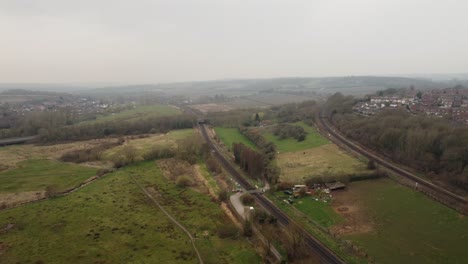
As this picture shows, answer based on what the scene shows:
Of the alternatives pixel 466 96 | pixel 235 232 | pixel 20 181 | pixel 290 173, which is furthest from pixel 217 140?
pixel 466 96

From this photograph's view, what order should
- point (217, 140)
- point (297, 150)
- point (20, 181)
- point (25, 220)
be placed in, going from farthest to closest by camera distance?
point (217, 140) < point (297, 150) < point (20, 181) < point (25, 220)

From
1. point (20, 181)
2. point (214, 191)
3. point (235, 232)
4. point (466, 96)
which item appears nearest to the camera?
point (235, 232)

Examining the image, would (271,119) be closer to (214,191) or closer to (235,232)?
(214,191)

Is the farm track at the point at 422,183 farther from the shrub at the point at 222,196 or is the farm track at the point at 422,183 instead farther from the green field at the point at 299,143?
the shrub at the point at 222,196

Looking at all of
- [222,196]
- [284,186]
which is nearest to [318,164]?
[284,186]

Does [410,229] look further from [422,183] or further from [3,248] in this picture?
[3,248]

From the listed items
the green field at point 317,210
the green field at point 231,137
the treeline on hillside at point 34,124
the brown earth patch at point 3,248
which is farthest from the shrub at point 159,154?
the treeline on hillside at point 34,124

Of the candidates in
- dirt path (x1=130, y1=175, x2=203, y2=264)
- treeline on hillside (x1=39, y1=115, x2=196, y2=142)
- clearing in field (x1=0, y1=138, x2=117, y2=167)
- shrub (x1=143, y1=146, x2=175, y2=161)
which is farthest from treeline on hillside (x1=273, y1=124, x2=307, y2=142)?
clearing in field (x1=0, y1=138, x2=117, y2=167)
